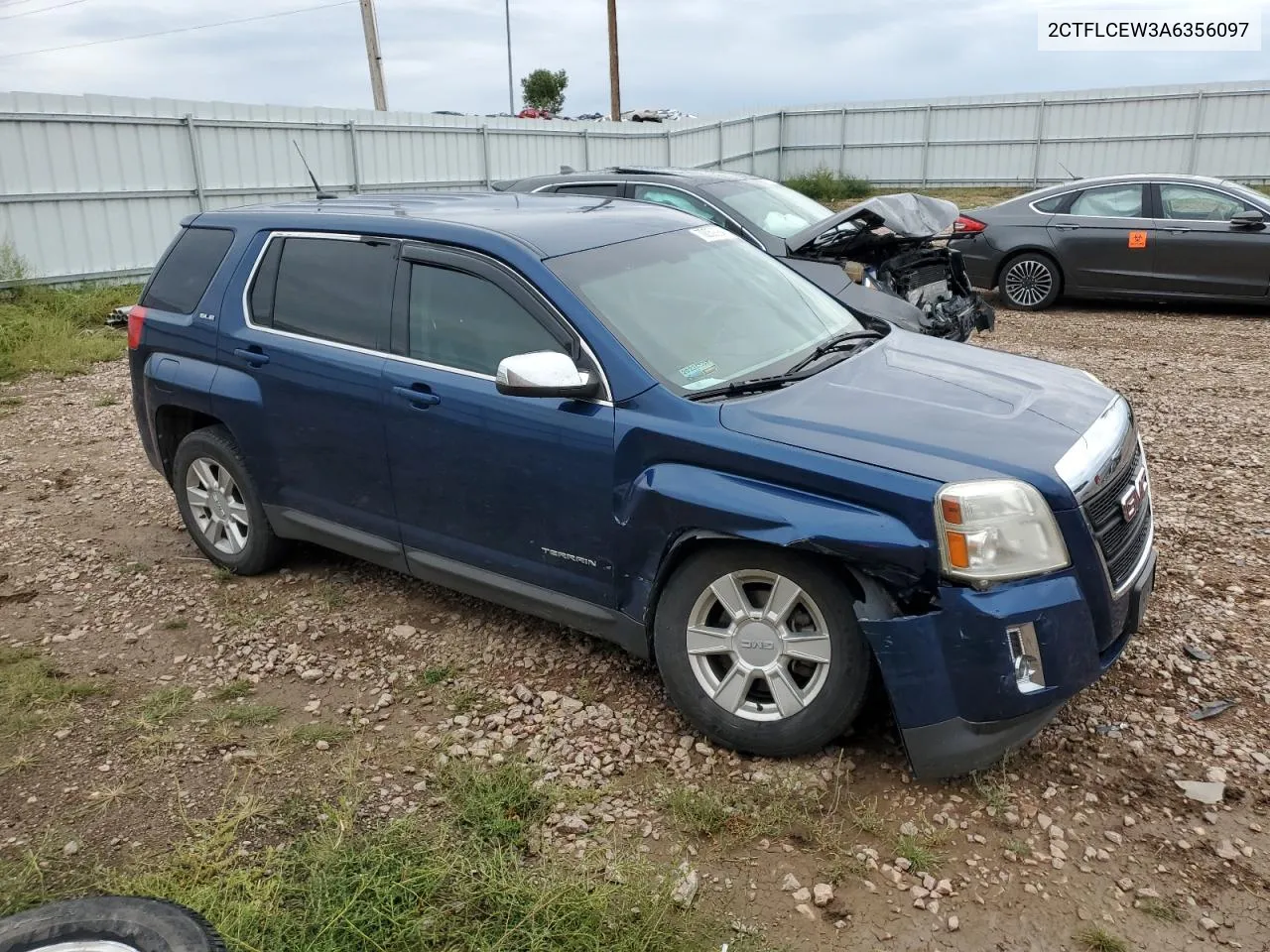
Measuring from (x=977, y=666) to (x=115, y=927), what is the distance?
2314mm

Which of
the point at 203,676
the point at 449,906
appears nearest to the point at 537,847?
the point at 449,906

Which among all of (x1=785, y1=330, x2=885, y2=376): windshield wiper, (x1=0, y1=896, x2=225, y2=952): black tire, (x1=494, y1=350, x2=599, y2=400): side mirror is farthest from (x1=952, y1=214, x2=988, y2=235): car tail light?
(x1=0, y1=896, x2=225, y2=952): black tire

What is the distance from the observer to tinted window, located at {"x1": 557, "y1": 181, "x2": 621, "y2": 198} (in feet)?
29.3

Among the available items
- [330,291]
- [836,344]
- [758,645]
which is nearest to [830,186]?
[836,344]

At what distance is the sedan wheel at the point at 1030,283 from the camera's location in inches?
453

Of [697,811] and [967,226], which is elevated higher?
[967,226]

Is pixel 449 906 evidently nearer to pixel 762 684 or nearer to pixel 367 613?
pixel 762 684

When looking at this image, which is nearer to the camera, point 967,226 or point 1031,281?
point 967,226

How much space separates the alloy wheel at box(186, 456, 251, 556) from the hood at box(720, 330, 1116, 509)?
2.77m

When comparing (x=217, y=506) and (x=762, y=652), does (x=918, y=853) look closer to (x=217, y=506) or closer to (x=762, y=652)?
(x=762, y=652)

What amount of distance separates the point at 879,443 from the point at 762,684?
0.92 meters

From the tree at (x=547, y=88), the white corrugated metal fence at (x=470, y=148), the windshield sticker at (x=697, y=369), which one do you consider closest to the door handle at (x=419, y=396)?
the windshield sticker at (x=697, y=369)

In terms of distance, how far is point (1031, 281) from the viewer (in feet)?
A: 38.1

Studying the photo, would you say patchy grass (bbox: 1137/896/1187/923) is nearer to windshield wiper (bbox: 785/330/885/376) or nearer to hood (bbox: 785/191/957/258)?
windshield wiper (bbox: 785/330/885/376)
